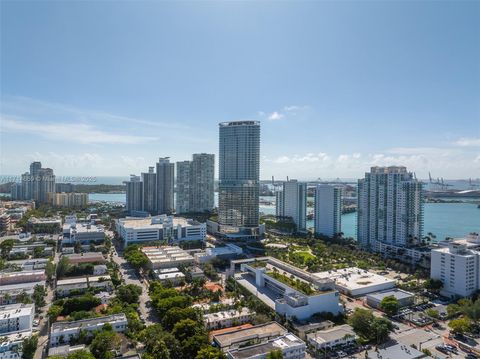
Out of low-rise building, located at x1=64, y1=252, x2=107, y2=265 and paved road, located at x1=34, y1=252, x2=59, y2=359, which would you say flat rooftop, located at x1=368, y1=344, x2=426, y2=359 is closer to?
paved road, located at x1=34, y1=252, x2=59, y2=359

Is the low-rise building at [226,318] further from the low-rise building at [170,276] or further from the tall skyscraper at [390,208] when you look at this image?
the tall skyscraper at [390,208]

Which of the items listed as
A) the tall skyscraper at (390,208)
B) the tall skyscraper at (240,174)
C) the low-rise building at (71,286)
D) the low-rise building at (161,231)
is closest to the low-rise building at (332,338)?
the low-rise building at (71,286)

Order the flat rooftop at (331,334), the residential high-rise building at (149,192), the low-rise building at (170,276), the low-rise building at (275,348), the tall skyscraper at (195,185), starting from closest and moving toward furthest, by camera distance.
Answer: the low-rise building at (275,348)
the flat rooftop at (331,334)
the low-rise building at (170,276)
the tall skyscraper at (195,185)
the residential high-rise building at (149,192)

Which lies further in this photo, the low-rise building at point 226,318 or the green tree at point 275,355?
the low-rise building at point 226,318

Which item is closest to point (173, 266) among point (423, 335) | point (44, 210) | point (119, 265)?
point (119, 265)

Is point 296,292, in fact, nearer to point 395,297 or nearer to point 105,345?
point 395,297

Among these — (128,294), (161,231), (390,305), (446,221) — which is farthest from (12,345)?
(446,221)
